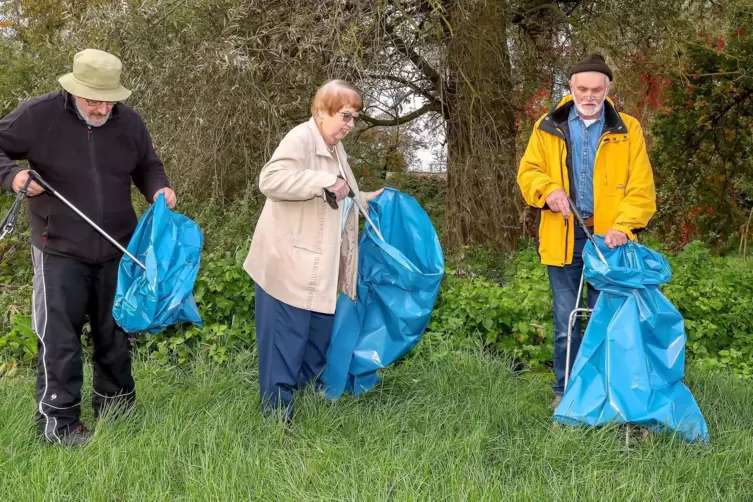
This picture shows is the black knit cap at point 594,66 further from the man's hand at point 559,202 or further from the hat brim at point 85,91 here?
the hat brim at point 85,91

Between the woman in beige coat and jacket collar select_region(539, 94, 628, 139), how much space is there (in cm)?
95

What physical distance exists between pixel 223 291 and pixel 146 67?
5.99 ft

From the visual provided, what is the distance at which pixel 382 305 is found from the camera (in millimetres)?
3727

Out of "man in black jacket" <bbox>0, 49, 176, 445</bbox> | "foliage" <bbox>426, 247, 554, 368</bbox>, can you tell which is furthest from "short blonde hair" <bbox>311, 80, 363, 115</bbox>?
"foliage" <bbox>426, 247, 554, 368</bbox>

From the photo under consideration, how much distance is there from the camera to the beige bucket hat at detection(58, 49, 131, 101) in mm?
3109

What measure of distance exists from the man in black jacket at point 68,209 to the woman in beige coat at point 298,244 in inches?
27.0

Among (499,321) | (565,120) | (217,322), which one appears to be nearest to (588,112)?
(565,120)

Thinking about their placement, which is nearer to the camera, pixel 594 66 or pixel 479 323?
pixel 594 66

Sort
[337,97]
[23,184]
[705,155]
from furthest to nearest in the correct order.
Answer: [705,155] → [337,97] → [23,184]

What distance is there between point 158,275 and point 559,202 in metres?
1.85

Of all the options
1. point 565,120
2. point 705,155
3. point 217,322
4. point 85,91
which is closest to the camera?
point 85,91

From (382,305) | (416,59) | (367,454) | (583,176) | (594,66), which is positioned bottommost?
(367,454)

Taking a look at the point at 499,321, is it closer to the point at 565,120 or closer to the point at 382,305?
the point at 382,305

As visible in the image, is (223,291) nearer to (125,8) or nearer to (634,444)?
(125,8)
